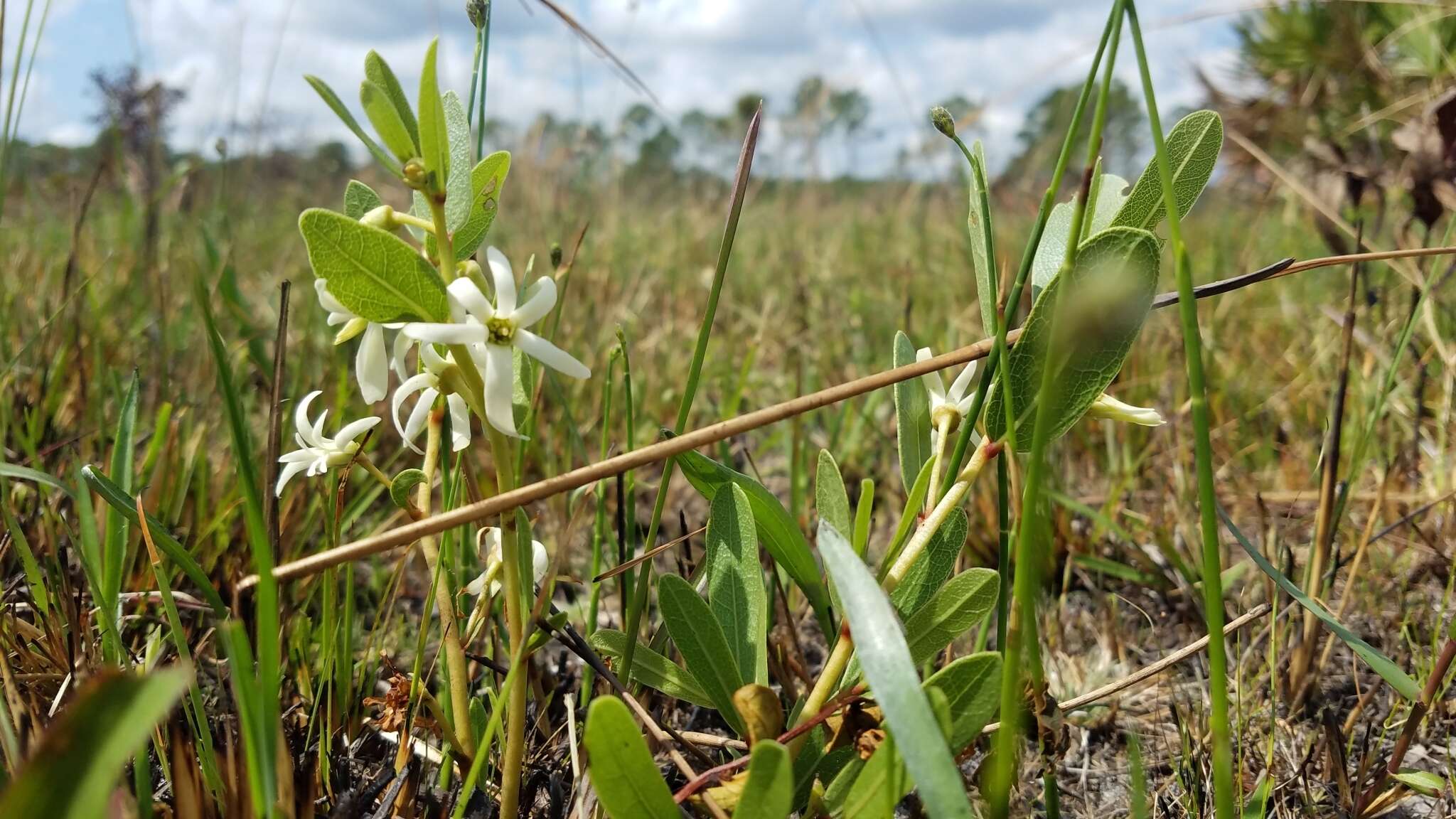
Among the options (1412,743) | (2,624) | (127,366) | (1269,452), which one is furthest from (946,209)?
(2,624)

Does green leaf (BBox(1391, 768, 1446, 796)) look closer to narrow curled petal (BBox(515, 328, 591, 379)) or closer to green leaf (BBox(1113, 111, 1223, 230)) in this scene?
green leaf (BBox(1113, 111, 1223, 230))

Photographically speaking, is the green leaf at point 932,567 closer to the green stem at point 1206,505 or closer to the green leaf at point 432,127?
the green stem at point 1206,505

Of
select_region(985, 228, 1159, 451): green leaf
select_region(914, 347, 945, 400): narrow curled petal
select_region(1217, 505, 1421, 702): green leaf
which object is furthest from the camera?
select_region(914, 347, 945, 400): narrow curled petal

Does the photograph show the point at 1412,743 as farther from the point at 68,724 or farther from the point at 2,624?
the point at 2,624

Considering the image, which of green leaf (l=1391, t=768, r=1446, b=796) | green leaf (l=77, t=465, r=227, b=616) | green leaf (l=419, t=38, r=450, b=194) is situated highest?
green leaf (l=419, t=38, r=450, b=194)

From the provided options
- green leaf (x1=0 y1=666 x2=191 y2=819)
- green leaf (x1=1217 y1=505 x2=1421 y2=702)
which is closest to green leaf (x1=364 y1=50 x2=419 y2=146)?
green leaf (x1=0 y1=666 x2=191 y2=819)
